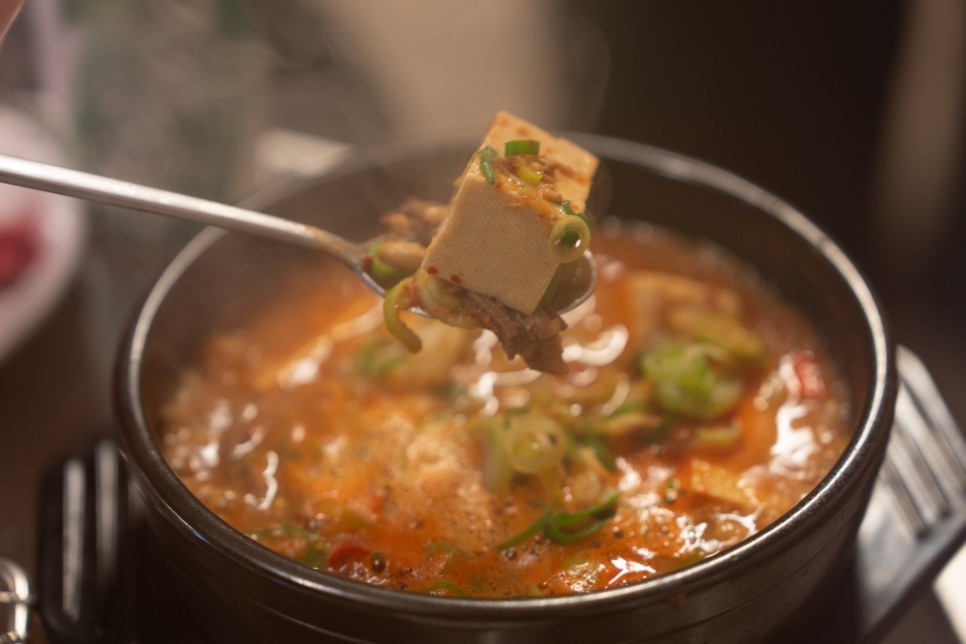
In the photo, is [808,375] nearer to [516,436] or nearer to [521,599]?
[516,436]

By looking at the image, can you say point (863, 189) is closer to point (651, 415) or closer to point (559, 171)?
point (651, 415)

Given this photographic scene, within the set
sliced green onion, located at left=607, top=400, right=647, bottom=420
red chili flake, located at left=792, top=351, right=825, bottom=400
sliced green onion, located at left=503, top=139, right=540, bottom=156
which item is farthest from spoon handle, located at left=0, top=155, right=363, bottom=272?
red chili flake, located at left=792, top=351, right=825, bottom=400

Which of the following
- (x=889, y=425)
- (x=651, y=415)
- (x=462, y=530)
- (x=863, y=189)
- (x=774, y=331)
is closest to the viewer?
(x=889, y=425)

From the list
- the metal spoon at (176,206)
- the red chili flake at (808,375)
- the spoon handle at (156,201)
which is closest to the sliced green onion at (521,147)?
the metal spoon at (176,206)

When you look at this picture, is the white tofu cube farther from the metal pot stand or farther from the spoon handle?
the metal pot stand

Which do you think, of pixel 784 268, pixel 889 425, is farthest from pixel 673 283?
pixel 889 425

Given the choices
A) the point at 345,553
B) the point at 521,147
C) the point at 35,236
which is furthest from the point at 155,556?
the point at 35,236
